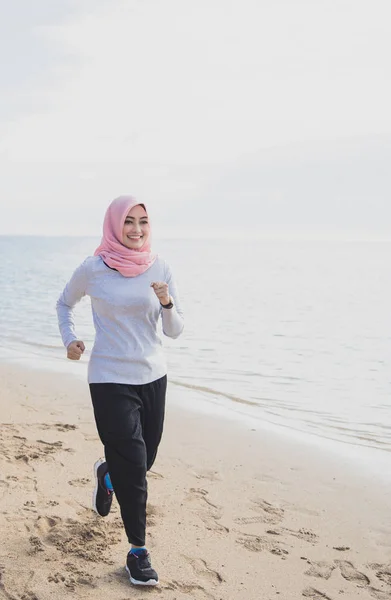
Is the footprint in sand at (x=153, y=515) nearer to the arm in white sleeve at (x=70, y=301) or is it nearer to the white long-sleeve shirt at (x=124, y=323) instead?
the white long-sleeve shirt at (x=124, y=323)

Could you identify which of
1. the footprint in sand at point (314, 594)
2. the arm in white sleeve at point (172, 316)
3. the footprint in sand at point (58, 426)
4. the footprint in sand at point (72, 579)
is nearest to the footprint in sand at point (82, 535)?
the footprint in sand at point (72, 579)

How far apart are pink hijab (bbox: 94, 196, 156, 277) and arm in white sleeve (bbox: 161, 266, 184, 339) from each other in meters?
0.19

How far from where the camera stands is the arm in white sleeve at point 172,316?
3402 mm

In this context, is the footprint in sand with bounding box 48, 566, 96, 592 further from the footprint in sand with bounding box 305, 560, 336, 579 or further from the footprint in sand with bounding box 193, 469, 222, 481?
the footprint in sand with bounding box 193, 469, 222, 481

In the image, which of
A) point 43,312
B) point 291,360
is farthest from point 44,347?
point 43,312

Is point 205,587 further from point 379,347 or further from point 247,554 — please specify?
point 379,347

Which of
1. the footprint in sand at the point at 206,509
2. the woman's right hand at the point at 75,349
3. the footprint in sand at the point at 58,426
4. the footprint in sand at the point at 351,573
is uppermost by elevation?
the woman's right hand at the point at 75,349

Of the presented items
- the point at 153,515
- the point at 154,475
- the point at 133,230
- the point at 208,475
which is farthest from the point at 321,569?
the point at 133,230

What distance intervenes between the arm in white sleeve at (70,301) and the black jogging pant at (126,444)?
332mm

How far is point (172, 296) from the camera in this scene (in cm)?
354

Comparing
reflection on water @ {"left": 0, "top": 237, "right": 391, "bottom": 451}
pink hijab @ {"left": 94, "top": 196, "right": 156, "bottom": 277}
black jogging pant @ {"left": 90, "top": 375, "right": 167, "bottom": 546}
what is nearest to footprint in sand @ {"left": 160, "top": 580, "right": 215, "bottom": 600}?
black jogging pant @ {"left": 90, "top": 375, "right": 167, "bottom": 546}

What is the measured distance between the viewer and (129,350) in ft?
10.9

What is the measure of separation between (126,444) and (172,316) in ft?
2.34

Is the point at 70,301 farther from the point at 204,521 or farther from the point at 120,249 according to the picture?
the point at 204,521
